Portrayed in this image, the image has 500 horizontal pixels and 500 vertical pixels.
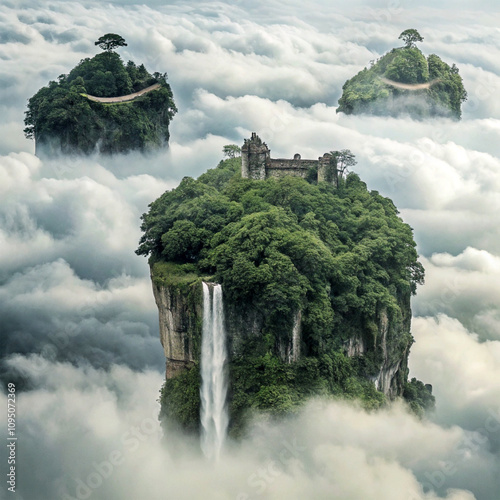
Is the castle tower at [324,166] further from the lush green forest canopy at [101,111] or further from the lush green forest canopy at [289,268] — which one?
the lush green forest canopy at [101,111]

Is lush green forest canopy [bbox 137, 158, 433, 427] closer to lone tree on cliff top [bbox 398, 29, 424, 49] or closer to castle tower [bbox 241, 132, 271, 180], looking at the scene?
castle tower [bbox 241, 132, 271, 180]

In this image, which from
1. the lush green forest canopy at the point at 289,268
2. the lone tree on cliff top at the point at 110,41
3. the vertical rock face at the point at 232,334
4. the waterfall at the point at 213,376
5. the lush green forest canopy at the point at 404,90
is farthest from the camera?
the lush green forest canopy at the point at 404,90

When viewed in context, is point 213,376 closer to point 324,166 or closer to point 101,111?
point 324,166

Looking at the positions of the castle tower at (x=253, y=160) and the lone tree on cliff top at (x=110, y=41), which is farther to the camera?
the lone tree on cliff top at (x=110, y=41)

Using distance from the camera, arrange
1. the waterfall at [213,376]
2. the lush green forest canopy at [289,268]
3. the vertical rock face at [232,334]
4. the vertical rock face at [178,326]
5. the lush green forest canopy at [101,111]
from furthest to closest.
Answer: the lush green forest canopy at [101,111] < the vertical rock face at [178,326] < the vertical rock face at [232,334] < the waterfall at [213,376] < the lush green forest canopy at [289,268]

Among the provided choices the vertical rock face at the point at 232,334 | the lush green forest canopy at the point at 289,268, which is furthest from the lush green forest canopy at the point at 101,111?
the vertical rock face at the point at 232,334

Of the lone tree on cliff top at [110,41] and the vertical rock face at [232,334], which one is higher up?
the lone tree on cliff top at [110,41]

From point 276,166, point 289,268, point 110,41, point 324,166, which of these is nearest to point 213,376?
point 289,268
